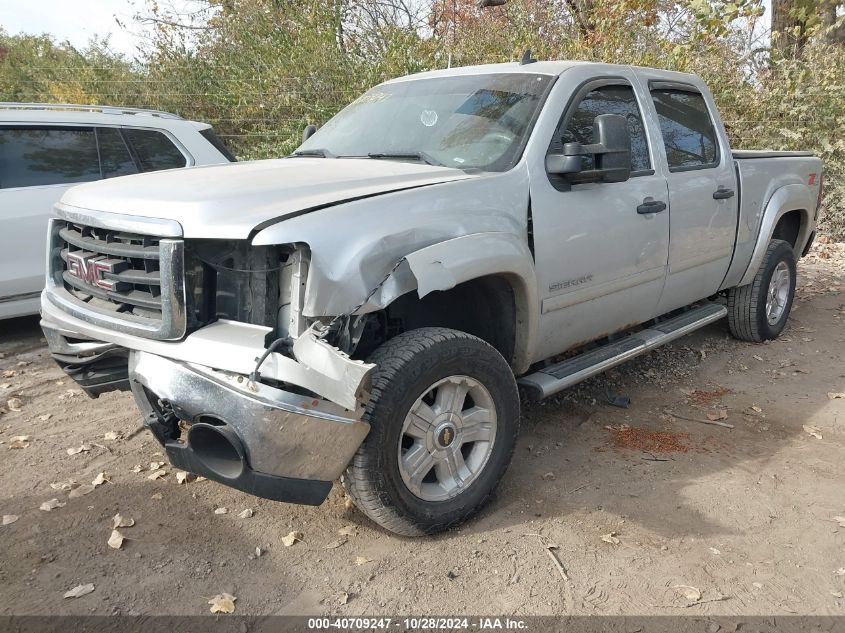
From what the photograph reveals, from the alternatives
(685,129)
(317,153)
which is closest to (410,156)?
(317,153)

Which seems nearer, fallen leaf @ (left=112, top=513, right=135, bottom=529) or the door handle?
fallen leaf @ (left=112, top=513, right=135, bottom=529)

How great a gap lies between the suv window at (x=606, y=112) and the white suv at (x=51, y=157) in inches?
142

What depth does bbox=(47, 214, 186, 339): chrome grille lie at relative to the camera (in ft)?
8.52

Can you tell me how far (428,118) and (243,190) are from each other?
142 cm

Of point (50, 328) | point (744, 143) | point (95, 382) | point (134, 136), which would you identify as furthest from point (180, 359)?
point (744, 143)

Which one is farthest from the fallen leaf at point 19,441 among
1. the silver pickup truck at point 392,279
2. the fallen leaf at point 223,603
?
the fallen leaf at point 223,603

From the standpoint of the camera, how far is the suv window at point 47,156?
5.48 m

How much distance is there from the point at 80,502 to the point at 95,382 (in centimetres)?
67

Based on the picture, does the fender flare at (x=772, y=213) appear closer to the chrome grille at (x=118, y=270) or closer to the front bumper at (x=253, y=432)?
the front bumper at (x=253, y=432)

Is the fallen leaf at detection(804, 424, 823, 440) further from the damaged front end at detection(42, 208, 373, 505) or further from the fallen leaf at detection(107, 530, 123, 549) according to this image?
the fallen leaf at detection(107, 530, 123, 549)

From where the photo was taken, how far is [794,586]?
2.77 meters

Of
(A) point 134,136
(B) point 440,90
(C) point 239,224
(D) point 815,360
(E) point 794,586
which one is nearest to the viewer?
(C) point 239,224

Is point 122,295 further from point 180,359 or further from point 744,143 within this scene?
point 744,143

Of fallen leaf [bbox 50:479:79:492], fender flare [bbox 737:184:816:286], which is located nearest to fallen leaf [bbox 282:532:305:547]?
fallen leaf [bbox 50:479:79:492]
